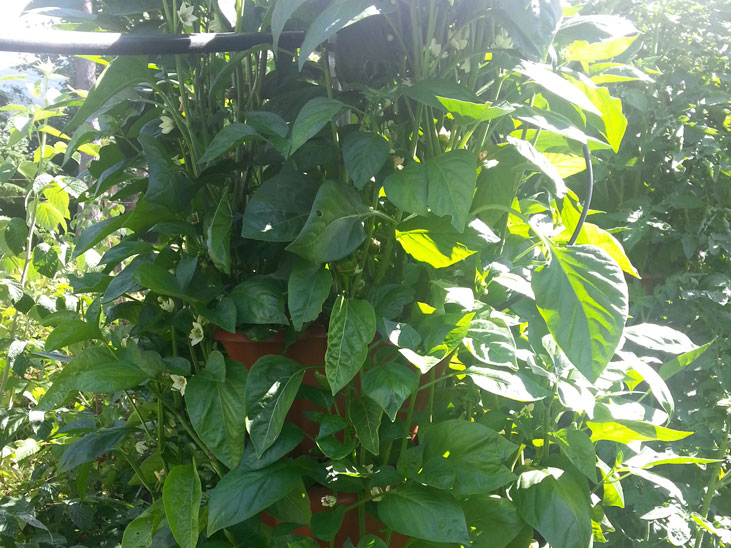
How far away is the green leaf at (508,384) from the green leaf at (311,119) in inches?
14.2

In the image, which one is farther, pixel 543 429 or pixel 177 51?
pixel 543 429

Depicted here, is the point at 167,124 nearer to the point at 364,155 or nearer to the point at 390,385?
the point at 364,155

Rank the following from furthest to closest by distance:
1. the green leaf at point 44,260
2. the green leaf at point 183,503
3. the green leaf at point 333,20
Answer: the green leaf at point 44,260, the green leaf at point 183,503, the green leaf at point 333,20

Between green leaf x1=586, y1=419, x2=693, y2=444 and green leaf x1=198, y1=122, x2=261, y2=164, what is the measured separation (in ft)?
2.01

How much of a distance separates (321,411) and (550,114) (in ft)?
1.68

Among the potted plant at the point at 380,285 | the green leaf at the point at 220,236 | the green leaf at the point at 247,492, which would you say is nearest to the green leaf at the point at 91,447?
the potted plant at the point at 380,285

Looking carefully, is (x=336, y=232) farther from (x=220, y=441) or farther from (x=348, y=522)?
(x=348, y=522)

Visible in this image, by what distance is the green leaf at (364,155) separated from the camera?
0.73 metres

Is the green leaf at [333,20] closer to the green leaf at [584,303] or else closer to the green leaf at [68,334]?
the green leaf at [584,303]

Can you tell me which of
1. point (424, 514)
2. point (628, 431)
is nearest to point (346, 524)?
point (424, 514)

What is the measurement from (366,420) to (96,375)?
0.40m

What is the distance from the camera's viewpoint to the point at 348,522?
89 cm

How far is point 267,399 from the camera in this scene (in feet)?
2.61

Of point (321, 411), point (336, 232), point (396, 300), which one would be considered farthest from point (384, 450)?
point (336, 232)
